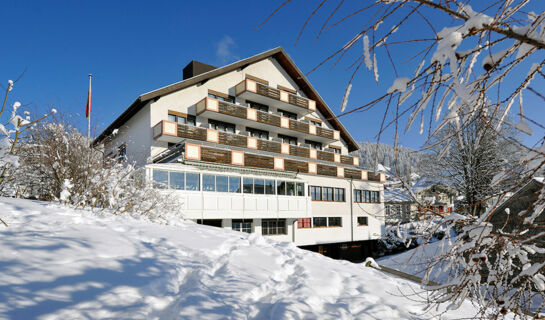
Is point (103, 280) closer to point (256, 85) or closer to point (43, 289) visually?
point (43, 289)

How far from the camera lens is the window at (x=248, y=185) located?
1667cm

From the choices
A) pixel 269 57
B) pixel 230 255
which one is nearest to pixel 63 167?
pixel 230 255

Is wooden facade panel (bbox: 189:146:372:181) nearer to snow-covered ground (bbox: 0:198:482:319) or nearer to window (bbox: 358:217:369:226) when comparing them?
window (bbox: 358:217:369:226)

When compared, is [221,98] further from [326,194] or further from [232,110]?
Answer: [326,194]

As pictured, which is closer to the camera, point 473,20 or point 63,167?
point 473,20

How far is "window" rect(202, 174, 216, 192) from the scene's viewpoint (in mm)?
15195

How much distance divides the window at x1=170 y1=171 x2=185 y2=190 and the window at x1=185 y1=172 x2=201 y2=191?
199 mm

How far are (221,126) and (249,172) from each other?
4408 millimetres

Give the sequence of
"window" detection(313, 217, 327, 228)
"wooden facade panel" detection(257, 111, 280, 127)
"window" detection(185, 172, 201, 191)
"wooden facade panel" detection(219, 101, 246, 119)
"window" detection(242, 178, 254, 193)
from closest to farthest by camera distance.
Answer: "window" detection(185, 172, 201, 191)
"window" detection(242, 178, 254, 193)
"wooden facade panel" detection(219, 101, 246, 119)
"wooden facade panel" detection(257, 111, 280, 127)
"window" detection(313, 217, 327, 228)

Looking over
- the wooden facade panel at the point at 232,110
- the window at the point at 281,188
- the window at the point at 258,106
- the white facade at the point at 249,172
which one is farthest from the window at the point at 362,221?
the wooden facade panel at the point at 232,110

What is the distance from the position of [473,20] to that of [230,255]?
4827 mm

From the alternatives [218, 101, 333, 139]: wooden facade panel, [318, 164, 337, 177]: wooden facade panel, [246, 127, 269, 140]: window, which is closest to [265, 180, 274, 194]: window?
[246, 127, 269, 140]: window

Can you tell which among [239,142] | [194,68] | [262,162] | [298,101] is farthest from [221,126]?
[298,101]

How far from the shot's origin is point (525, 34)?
1272 mm
